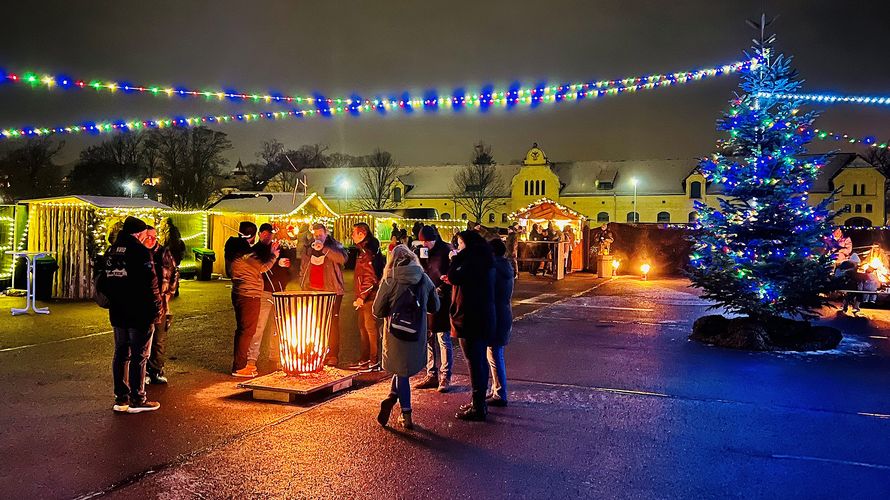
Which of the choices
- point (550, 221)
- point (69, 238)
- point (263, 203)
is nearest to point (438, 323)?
point (69, 238)

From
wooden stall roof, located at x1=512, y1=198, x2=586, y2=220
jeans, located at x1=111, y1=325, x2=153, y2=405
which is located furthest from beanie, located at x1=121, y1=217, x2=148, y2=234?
wooden stall roof, located at x1=512, y1=198, x2=586, y2=220

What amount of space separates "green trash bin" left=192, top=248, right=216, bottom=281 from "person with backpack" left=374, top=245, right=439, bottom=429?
18758 mm

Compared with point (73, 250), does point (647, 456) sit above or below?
below

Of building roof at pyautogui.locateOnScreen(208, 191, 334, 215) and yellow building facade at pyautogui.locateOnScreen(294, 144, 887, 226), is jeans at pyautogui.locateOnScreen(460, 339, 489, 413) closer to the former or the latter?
building roof at pyautogui.locateOnScreen(208, 191, 334, 215)

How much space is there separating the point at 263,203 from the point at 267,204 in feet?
0.72

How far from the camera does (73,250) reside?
17.4 meters

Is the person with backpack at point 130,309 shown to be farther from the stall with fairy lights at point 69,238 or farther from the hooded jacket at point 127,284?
the stall with fairy lights at point 69,238

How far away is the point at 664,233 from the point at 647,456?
2567 cm

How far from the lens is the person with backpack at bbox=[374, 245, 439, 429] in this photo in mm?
6262

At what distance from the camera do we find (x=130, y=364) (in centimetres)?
686

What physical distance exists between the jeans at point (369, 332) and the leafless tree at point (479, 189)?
67.5 meters

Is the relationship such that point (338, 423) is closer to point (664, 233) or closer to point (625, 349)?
point (625, 349)

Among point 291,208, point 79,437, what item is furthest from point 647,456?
point 291,208

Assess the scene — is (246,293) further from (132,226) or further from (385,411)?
(385,411)
